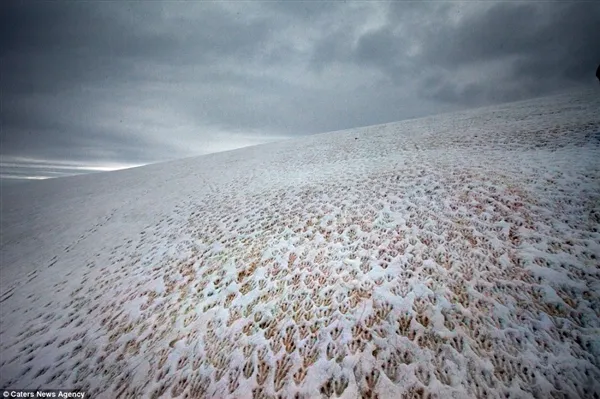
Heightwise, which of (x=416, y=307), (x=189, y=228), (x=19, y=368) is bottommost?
(x=19, y=368)

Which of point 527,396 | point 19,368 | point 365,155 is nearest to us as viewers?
point 527,396

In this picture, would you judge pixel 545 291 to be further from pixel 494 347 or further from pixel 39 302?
pixel 39 302

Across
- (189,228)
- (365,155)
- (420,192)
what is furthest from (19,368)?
(365,155)

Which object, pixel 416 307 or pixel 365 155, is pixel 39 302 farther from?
pixel 365 155

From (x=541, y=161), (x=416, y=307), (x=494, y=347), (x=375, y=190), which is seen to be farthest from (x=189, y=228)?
(x=541, y=161)

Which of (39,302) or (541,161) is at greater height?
(541,161)

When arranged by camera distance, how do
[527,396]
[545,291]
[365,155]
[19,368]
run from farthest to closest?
[365,155] → [19,368] → [545,291] → [527,396]

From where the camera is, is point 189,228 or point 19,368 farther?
point 189,228
